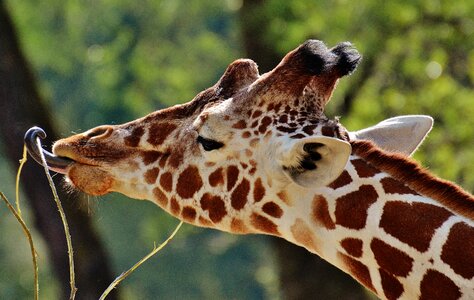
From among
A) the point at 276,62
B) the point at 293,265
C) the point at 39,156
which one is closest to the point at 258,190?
the point at 39,156

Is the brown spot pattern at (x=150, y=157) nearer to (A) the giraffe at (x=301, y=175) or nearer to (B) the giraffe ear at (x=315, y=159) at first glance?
(A) the giraffe at (x=301, y=175)

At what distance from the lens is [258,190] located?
496 cm

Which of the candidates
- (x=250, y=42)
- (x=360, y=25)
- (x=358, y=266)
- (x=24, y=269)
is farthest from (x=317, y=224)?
(x=24, y=269)

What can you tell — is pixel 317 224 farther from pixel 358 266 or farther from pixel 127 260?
pixel 127 260

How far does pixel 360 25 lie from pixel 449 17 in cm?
107

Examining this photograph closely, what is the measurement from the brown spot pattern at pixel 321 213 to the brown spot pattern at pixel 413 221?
0.23m

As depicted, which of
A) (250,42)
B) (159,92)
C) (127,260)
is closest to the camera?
(250,42)

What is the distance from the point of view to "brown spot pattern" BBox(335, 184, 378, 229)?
15.3ft

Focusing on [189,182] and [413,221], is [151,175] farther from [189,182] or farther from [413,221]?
[413,221]

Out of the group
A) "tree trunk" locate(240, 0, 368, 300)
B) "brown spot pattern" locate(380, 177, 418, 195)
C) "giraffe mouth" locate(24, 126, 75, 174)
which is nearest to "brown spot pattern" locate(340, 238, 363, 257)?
"brown spot pattern" locate(380, 177, 418, 195)

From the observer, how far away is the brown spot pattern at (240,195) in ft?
16.4

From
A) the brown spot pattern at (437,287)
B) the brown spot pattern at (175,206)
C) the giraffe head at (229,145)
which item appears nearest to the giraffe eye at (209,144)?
the giraffe head at (229,145)

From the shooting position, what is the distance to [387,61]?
47.0ft

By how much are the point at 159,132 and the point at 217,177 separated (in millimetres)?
419
